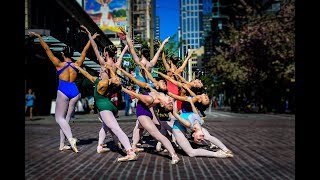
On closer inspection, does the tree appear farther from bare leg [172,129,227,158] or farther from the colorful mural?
bare leg [172,129,227,158]

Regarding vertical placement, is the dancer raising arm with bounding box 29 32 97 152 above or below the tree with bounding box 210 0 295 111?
below

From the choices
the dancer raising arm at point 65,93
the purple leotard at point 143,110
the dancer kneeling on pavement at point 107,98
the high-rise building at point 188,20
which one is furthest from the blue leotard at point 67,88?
the high-rise building at point 188,20

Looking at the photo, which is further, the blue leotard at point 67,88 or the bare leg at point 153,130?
the blue leotard at point 67,88

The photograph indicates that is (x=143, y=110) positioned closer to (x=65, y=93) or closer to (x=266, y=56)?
(x=65, y=93)

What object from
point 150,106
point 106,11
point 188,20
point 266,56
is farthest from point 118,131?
point 188,20

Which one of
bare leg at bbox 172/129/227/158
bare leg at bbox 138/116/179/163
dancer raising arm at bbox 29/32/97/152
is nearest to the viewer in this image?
bare leg at bbox 138/116/179/163

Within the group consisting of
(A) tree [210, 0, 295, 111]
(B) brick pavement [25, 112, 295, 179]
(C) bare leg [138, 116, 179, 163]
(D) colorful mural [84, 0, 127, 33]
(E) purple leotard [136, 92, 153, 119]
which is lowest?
(B) brick pavement [25, 112, 295, 179]

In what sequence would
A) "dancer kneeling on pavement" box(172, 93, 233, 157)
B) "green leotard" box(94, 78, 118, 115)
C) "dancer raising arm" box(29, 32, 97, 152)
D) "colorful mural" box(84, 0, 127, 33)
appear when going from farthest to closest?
1. "colorful mural" box(84, 0, 127, 33)
2. "dancer raising arm" box(29, 32, 97, 152)
3. "green leotard" box(94, 78, 118, 115)
4. "dancer kneeling on pavement" box(172, 93, 233, 157)

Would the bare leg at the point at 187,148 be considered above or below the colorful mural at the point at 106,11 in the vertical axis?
below

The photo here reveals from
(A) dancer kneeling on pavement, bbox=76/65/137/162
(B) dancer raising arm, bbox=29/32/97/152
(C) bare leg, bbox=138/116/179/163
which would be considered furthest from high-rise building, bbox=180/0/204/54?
(C) bare leg, bbox=138/116/179/163

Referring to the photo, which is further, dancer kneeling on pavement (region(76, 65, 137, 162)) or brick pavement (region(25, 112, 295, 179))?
dancer kneeling on pavement (region(76, 65, 137, 162))

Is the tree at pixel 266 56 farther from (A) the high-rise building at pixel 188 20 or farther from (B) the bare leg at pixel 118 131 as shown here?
(B) the bare leg at pixel 118 131
